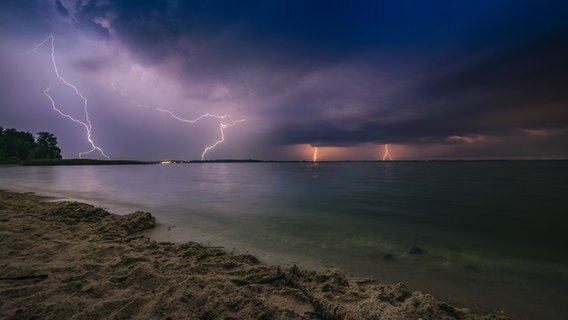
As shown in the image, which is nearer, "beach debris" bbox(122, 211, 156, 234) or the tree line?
"beach debris" bbox(122, 211, 156, 234)

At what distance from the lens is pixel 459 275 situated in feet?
21.5

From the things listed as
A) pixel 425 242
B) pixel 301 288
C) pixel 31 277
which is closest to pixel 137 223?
pixel 31 277

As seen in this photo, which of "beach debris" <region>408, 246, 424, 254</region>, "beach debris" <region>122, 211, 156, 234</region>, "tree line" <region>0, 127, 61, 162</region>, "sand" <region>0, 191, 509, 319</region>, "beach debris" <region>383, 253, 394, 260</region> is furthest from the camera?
"tree line" <region>0, 127, 61, 162</region>

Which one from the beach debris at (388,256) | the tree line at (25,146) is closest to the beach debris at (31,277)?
the beach debris at (388,256)

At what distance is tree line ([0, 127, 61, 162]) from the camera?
10825 cm

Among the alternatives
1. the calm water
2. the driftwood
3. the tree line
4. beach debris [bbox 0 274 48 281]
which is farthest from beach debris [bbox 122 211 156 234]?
the tree line

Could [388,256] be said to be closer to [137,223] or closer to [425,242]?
[425,242]

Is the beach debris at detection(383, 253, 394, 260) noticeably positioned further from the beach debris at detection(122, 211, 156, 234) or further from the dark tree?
the dark tree

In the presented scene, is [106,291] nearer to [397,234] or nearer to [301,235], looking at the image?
[301,235]

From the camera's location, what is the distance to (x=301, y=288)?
15.0 feet

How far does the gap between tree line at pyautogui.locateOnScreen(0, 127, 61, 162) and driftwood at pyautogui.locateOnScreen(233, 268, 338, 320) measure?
148m

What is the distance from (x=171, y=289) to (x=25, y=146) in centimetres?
16092

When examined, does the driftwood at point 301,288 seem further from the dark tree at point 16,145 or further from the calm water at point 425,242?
the dark tree at point 16,145

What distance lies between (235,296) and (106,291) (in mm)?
2098
